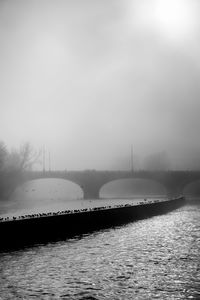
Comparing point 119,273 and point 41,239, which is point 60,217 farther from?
point 119,273

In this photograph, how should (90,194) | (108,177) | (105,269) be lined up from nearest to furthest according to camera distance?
(105,269), (90,194), (108,177)

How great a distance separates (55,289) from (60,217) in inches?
842

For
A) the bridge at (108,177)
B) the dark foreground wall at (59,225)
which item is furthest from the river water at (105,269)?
the bridge at (108,177)

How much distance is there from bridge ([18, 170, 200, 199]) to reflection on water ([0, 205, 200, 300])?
8131 cm

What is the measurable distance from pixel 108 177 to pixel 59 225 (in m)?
81.8

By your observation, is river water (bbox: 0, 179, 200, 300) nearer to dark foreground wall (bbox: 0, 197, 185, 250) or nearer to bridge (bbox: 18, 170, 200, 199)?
dark foreground wall (bbox: 0, 197, 185, 250)

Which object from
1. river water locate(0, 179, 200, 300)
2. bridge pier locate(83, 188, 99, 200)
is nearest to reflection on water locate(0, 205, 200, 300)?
river water locate(0, 179, 200, 300)

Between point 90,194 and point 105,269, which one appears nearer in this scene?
point 105,269

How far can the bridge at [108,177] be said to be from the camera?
118125mm

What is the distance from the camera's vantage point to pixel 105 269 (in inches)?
929

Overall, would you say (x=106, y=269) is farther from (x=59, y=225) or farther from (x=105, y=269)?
(x=59, y=225)

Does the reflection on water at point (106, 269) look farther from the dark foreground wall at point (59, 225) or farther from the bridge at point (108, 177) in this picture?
the bridge at point (108, 177)

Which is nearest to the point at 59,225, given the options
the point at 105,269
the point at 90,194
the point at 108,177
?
the point at 105,269

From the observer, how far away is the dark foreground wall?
1291 inches
